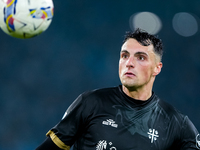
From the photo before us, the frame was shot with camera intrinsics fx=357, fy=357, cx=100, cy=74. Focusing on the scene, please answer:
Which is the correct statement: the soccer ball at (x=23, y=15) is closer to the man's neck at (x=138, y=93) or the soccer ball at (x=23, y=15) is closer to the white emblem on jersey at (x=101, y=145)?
the man's neck at (x=138, y=93)

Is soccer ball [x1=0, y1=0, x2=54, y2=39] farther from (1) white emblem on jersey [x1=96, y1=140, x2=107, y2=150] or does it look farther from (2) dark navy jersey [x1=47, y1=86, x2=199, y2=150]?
(1) white emblem on jersey [x1=96, y1=140, x2=107, y2=150]

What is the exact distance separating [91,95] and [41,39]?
603 centimetres

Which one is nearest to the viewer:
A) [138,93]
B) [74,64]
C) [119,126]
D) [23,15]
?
[119,126]

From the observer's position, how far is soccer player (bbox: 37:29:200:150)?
8.65ft

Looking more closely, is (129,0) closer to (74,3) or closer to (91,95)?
(74,3)

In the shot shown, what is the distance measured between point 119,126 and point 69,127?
1.26 feet

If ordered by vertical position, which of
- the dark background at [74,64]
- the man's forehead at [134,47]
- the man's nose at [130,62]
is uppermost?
the man's forehead at [134,47]

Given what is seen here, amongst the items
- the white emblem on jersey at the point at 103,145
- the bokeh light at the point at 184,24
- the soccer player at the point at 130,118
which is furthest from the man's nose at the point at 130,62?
the bokeh light at the point at 184,24

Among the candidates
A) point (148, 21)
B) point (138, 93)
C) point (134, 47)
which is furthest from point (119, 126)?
point (148, 21)

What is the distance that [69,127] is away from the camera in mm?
2621

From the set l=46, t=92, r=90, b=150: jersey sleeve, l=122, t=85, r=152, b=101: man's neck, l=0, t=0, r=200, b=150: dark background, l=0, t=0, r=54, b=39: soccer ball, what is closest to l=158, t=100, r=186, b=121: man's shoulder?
l=122, t=85, r=152, b=101: man's neck

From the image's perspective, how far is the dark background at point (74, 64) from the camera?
7.98 metres

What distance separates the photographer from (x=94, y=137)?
263 centimetres

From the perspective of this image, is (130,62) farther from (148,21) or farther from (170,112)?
(148,21)
